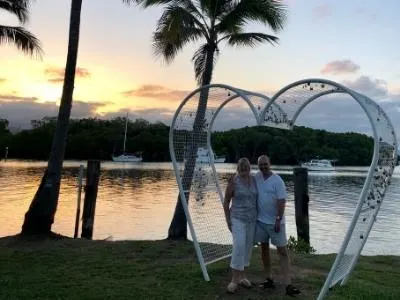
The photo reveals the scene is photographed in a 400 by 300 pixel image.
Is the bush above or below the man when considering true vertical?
below

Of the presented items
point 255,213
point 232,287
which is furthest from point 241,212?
point 232,287

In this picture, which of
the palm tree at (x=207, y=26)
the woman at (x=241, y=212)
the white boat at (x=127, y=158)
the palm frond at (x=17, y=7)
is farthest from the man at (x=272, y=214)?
the white boat at (x=127, y=158)

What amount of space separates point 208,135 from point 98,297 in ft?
11.8

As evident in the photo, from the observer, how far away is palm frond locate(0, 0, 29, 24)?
49.2 ft

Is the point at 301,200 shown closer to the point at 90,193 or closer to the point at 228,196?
the point at 90,193

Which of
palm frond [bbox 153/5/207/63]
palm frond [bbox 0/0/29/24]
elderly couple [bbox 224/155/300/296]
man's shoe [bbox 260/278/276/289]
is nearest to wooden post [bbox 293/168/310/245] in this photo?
palm frond [bbox 153/5/207/63]

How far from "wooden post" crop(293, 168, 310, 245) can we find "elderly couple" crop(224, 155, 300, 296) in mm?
6497

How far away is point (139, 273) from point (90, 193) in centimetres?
556

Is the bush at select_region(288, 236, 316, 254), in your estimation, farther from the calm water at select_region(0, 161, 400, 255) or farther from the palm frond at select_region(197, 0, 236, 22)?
the palm frond at select_region(197, 0, 236, 22)

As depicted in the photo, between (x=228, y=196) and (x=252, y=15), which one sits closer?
(x=228, y=196)

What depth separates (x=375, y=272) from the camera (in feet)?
31.8

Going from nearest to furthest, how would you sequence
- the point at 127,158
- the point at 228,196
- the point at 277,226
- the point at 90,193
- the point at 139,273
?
the point at 277,226
the point at 228,196
the point at 139,273
the point at 90,193
the point at 127,158

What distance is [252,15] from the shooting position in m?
12.4

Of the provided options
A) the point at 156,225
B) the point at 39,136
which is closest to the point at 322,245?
the point at 156,225
